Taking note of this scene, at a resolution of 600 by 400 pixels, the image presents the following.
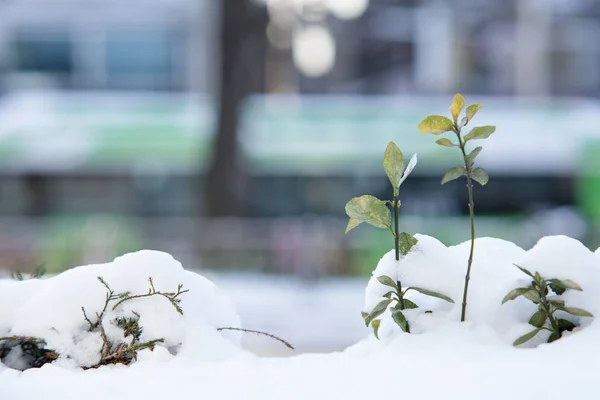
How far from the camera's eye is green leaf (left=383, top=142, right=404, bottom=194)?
1428 mm

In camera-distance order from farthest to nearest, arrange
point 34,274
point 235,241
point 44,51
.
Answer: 1. point 44,51
2. point 235,241
3. point 34,274

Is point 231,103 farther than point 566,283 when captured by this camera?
Yes

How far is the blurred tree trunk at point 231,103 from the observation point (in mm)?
10945

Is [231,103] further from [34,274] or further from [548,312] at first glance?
[548,312]

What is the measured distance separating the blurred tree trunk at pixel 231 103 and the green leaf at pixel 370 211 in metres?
9.57

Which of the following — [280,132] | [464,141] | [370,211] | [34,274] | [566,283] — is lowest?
[280,132]

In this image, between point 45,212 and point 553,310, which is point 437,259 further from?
point 45,212

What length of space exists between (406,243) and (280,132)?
11702 mm

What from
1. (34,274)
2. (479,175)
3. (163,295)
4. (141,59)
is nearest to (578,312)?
(479,175)

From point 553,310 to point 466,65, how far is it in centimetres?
1671

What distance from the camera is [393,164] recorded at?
1.44 m

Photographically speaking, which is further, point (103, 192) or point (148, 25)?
point (148, 25)

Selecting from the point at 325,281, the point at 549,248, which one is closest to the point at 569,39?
the point at 325,281

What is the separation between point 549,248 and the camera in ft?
4.66
